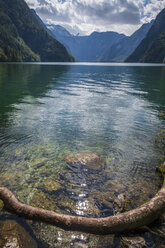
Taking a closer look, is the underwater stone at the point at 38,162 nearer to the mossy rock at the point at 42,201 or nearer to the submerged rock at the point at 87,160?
the submerged rock at the point at 87,160

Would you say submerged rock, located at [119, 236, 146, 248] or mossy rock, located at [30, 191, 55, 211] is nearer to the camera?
submerged rock, located at [119, 236, 146, 248]

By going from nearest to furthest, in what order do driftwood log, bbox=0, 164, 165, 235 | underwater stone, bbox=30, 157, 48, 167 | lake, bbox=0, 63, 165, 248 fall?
driftwood log, bbox=0, 164, 165, 235, lake, bbox=0, 63, 165, 248, underwater stone, bbox=30, 157, 48, 167

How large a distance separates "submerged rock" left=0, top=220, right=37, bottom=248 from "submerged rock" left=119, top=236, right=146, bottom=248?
3.30 m

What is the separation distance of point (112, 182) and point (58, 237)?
4821 mm

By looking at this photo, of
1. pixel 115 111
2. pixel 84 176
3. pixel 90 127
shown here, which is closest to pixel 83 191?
pixel 84 176

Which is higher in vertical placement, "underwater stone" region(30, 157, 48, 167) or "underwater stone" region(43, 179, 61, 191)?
"underwater stone" region(30, 157, 48, 167)

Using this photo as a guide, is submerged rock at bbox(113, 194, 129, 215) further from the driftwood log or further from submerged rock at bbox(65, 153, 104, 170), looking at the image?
submerged rock at bbox(65, 153, 104, 170)

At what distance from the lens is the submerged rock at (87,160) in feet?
41.2

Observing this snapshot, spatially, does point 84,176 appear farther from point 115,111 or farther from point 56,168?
point 115,111

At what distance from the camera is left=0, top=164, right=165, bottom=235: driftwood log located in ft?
22.0

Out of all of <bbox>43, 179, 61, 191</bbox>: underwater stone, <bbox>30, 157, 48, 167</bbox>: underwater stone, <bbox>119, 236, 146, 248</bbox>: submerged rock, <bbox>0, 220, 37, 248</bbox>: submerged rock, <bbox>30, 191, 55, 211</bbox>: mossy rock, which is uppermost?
<bbox>119, 236, 146, 248</bbox>: submerged rock

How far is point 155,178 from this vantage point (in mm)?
11172

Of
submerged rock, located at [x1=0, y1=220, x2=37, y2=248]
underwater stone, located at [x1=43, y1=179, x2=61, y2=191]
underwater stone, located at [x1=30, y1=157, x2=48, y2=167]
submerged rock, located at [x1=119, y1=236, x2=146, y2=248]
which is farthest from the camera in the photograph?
underwater stone, located at [x1=30, y1=157, x2=48, y2=167]

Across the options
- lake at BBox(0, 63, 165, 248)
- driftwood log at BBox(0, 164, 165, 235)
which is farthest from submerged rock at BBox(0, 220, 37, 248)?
driftwood log at BBox(0, 164, 165, 235)
